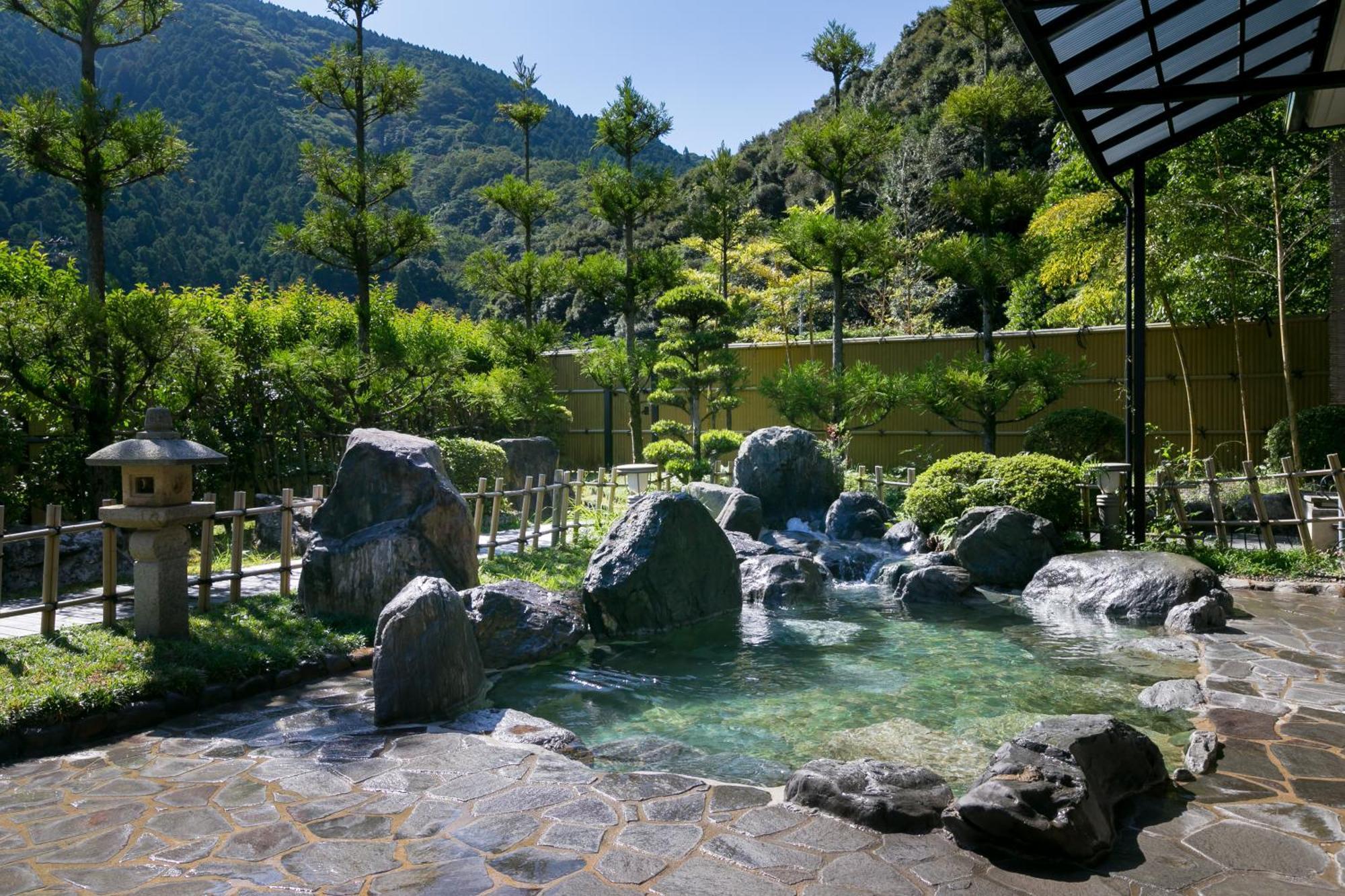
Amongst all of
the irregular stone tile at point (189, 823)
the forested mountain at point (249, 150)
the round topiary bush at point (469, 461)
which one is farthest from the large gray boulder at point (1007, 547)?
the forested mountain at point (249, 150)

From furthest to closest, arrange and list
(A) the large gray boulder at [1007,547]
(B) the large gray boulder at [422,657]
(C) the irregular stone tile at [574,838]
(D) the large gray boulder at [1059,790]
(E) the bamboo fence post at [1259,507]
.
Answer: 1. (A) the large gray boulder at [1007,547]
2. (E) the bamboo fence post at [1259,507]
3. (B) the large gray boulder at [422,657]
4. (C) the irregular stone tile at [574,838]
5. (D) the large gray boulder at [1059,790]

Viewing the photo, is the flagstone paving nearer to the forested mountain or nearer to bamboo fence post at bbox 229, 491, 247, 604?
bamboo fence post at bbox 229, 491, 247, 604

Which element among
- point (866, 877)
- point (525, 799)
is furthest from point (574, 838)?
point (866, 877)

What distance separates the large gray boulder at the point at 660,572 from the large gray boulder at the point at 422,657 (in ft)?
7.02

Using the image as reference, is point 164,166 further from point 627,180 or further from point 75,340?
point 627,180

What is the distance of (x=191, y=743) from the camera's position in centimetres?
484

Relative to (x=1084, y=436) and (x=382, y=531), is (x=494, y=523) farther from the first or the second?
(x=1084, y=436)

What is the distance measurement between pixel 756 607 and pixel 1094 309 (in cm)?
947

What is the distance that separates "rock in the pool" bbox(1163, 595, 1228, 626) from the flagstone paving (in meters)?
2.10

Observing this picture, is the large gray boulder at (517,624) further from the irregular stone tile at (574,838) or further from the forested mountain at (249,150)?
the forested mountain at (249,150)

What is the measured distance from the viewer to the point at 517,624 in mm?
6992

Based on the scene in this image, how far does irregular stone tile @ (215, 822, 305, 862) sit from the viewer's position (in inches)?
139

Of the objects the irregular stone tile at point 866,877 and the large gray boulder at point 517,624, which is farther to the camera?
the large gray boulder at point 517,624

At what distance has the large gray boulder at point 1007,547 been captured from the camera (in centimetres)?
959
